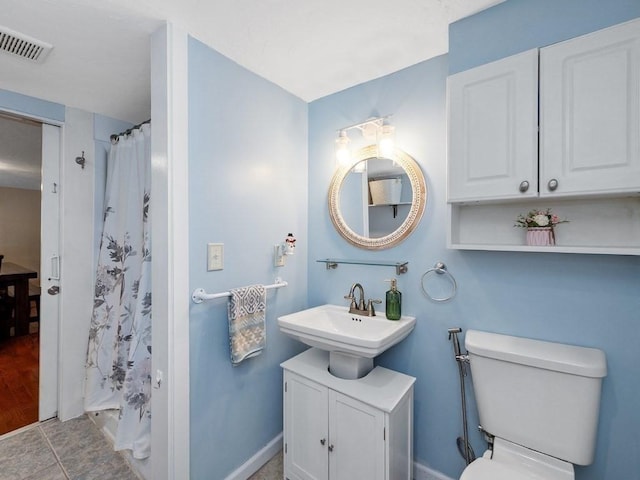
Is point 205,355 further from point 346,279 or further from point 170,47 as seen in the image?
point 170,47

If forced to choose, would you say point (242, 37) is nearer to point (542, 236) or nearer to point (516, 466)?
point (542, 236)

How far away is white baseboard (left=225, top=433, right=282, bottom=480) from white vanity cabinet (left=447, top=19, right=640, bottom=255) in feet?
5.24

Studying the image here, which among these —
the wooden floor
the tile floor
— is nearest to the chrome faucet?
the tile floor

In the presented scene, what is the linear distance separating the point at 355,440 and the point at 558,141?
148 cm

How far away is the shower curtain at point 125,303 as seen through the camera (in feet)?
5.43

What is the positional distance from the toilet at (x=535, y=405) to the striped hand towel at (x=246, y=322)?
1.04 meters

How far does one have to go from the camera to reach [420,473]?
1.56m

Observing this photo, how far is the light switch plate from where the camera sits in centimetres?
143

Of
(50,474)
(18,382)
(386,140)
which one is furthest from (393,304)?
(18,382)

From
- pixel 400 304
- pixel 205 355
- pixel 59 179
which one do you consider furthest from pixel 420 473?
pixel 59 179

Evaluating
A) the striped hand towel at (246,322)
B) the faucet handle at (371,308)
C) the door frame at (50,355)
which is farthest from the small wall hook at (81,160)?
the faucet handle at (371,308)

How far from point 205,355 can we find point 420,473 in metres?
1.32

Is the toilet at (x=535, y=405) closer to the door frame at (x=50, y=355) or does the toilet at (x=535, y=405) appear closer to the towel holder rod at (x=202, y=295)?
Answer: the towel holder rod at (x=202, y=295)

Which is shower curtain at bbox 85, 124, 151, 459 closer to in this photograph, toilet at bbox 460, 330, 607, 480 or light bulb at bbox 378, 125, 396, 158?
light bulb at bbox 378, 125, 396, 158
